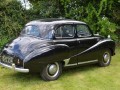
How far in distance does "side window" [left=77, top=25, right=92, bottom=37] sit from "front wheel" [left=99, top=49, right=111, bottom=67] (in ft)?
2.95

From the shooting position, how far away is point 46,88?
7.57 meters

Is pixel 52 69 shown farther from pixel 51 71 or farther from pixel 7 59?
pixel 7 59

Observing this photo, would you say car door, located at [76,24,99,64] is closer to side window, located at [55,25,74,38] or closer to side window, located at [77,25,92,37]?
side window, located at [77,25,92,37]

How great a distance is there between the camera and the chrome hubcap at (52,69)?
808 cm

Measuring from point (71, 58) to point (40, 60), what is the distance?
4.15ft

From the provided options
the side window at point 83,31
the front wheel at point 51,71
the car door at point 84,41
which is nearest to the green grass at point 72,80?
the front wheel at point 51,71

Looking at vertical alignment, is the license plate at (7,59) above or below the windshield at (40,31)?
below

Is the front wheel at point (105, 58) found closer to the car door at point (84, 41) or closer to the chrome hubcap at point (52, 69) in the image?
the car door at point (84, 41)

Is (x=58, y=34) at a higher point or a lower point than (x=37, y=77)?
higher

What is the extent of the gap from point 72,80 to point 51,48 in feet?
3.87

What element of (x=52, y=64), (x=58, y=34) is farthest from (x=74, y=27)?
(x=52, y=64)

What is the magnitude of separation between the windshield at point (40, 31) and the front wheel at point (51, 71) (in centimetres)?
85

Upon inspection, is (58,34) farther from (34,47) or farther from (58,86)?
(58,86)

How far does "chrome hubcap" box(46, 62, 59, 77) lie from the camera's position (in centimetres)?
808
